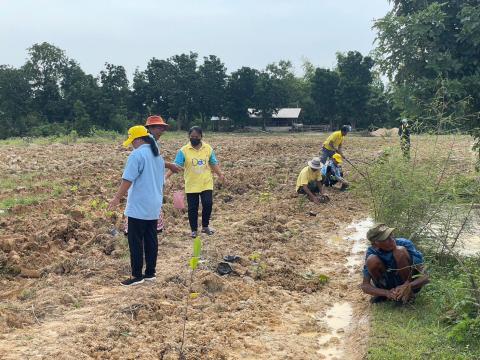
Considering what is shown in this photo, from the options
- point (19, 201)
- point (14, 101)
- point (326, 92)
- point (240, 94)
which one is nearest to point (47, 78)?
point (14, 101)

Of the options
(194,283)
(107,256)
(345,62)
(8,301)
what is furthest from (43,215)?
(345,62)

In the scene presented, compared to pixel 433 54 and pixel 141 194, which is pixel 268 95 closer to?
pixel 433 54

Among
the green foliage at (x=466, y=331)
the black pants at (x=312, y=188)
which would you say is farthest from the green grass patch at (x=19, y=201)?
the green foliage at (x=466, y=331)

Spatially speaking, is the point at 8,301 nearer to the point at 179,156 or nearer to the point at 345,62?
the point at 179,156

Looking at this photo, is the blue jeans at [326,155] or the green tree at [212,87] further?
the green tree at [212,87]

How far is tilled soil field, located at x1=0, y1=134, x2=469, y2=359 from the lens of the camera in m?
3.85

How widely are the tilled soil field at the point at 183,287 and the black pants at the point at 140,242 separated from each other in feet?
0.70

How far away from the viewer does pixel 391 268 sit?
14.6 ft

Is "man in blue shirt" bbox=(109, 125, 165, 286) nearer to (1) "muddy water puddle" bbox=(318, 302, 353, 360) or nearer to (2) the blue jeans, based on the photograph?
(1) "muddy water puddle" bbox=(318, 302, 353, 360)

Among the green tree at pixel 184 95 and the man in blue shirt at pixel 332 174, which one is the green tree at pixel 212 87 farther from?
the man in blue shirt at pixel 332 174

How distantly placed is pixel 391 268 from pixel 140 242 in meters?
2.53

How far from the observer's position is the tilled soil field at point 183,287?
385 cm

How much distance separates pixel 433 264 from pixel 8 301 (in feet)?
14.4

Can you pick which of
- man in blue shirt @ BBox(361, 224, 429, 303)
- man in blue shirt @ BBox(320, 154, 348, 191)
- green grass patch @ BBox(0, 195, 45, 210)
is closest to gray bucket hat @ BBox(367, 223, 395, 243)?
man in blue shirt @ BBox(361, 224, 429, 303)
